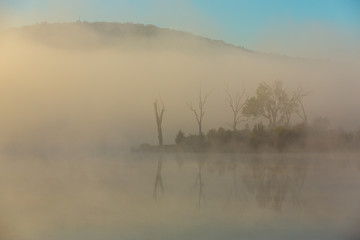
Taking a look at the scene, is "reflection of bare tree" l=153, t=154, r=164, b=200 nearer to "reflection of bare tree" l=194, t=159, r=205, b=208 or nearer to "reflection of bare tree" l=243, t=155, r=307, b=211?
"reflection of bare tree" l=194, t=159, r=205, b=208

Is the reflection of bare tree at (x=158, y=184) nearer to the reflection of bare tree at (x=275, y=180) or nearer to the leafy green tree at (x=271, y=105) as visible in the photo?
the reflection of bare tree at (x=275, y=180)

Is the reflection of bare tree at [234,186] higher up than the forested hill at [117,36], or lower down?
lower down

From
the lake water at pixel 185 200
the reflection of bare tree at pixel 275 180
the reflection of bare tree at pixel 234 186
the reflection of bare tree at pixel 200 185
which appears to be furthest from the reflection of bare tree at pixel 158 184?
the reflection of bare tree at pixel 275 180

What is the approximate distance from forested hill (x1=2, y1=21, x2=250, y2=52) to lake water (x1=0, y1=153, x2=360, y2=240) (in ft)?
6.66

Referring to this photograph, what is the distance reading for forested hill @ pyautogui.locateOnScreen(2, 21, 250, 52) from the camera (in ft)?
20.4

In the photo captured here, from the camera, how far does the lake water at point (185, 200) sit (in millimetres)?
2506

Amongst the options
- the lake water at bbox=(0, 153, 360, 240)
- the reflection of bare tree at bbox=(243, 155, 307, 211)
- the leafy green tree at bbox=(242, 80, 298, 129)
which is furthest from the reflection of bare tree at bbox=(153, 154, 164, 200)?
the leafy green tree at bbox=(242, 80, 298, 129)

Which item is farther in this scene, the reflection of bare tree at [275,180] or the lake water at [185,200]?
the reflection of bare tree at [275,180]

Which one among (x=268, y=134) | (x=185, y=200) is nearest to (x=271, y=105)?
(x=268, y=134)

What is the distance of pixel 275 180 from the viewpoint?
4.02 m

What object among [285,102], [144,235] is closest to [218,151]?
[285,102]

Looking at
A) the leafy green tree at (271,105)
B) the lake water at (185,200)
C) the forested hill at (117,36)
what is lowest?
the lake water at (185,200)

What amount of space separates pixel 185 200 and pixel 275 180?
3.89ft

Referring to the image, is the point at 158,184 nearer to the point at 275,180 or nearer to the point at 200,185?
the point at 200,185
